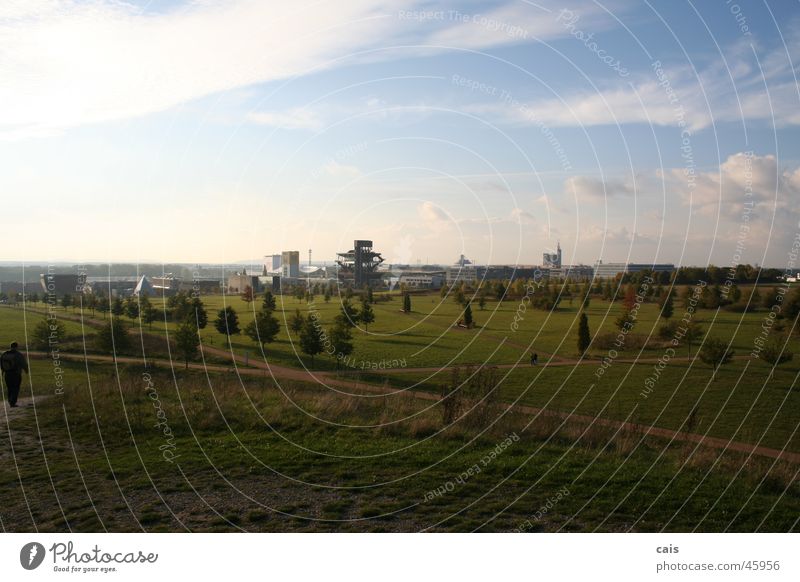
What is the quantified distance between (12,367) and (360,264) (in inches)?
1577

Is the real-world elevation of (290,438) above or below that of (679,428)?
above

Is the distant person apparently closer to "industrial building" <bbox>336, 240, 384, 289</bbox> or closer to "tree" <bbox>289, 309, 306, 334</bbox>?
"tree" <bbox>289, 309, 306, 334</bbox>

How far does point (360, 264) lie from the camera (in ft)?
173

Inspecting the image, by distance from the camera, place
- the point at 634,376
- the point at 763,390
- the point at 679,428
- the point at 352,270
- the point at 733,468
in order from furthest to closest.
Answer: the point at 352,270, the point at 634,376, the point at 763,390, the point at 679,428, the point at 733,468

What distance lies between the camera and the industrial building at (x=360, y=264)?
165 feet

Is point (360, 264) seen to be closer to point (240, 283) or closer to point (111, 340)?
point (240, 283)

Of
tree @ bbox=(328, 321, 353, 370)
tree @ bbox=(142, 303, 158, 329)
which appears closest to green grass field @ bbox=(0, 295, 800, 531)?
tree @ bbox=(328, 321, 353, 370)

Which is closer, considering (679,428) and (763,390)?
(679,428)

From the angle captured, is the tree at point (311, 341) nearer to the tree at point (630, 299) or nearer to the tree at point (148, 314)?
the tree at point (148, 314)

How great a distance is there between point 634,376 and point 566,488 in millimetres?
22761

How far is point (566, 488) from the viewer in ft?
29.7

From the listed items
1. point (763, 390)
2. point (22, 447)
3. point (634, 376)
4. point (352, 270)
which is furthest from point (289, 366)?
point (352, 270)

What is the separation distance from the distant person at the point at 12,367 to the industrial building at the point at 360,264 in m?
34.2
